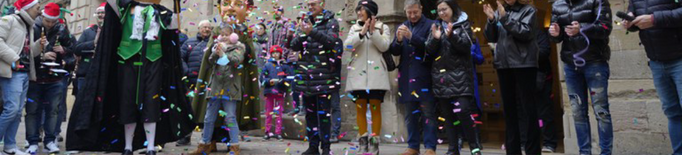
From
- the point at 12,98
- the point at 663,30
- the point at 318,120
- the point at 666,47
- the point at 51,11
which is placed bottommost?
the point at 318,120

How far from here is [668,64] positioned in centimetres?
385

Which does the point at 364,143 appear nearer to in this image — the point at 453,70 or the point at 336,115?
the point at 453,70

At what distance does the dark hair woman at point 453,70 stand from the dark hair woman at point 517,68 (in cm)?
39

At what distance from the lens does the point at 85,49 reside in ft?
21.0

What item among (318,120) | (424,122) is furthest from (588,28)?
(318,120)

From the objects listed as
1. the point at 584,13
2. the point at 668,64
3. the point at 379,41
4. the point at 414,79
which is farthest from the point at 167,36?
the point at 668,64

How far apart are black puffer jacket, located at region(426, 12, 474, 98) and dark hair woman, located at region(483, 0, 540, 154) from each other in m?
0.37

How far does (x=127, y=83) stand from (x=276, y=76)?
3.76 metres

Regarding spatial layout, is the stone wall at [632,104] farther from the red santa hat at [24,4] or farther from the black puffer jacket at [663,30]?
the red santa hat at [24,4]

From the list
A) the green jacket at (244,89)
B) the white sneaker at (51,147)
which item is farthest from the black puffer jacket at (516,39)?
the white sneaker at (51,147)

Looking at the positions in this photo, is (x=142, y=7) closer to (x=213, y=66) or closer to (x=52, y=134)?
(x=213, y=66)

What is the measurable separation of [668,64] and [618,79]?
1496mm

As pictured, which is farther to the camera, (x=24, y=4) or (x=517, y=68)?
(x=24, y=4)

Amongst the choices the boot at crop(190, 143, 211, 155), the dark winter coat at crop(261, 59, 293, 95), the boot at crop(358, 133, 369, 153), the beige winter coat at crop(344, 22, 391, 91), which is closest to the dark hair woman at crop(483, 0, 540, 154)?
the beige winter coat at crop(344, 22, 391, 91)
